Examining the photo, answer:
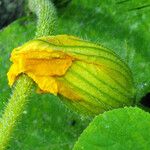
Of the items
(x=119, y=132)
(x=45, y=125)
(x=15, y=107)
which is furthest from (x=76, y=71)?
(x=45, y=125)

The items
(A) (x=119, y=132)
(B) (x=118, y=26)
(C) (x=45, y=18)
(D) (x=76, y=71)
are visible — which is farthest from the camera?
(B) (x=118, y=26)

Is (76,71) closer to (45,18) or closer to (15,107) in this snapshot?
(15,107)

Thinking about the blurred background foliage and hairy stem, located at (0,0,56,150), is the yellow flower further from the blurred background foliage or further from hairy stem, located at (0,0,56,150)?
the blurred background foliage

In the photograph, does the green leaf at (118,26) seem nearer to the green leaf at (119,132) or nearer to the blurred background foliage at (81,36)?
the blurred background foliage at (81,36)

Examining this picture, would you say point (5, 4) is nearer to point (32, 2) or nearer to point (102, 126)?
point (32, 2)

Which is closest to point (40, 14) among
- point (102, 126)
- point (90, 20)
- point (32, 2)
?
point (32, 2)

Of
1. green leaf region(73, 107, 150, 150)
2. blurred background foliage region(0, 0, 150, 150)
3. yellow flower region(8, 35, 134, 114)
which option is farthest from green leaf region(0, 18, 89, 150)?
green leaf region(73, 107, 150, 150)
